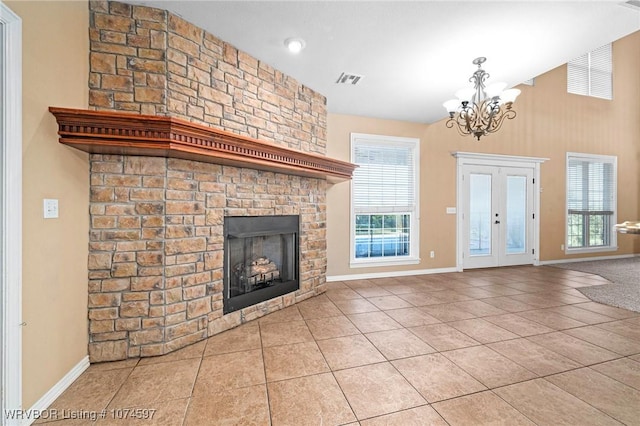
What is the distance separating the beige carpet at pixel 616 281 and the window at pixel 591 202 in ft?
1.63

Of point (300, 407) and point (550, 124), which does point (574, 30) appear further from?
point (550, 124)

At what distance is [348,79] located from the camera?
3256mm

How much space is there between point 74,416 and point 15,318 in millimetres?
618

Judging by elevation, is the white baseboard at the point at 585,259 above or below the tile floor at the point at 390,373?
above

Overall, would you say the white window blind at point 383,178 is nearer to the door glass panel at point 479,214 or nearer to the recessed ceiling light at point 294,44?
the door glass panel at point 479,214

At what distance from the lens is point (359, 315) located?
2.95 meters

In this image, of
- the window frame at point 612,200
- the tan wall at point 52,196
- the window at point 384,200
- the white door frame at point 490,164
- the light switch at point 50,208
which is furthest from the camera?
the window frame at point 612,200

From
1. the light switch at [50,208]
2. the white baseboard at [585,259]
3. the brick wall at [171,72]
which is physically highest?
the brick wall at [171,72]

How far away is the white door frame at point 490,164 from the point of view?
16.8 ft

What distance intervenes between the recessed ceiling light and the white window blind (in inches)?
85.8

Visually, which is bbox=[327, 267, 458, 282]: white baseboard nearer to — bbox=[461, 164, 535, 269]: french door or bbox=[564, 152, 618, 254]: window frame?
bbox=[461, 164, 535, 269]: french door

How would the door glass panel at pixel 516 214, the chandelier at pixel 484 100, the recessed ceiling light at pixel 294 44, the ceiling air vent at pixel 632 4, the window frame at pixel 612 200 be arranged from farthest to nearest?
the window frame at pixel 612 200 → the door glass panel at pixel 516 214 → the chandelier at pixel 484 100 → the recessed ceiling light at pixel 294 44 → the ceiling air vent at pixel 632 4

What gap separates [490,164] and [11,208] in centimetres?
637

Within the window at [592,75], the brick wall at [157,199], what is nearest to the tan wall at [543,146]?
the window at [592,75]
